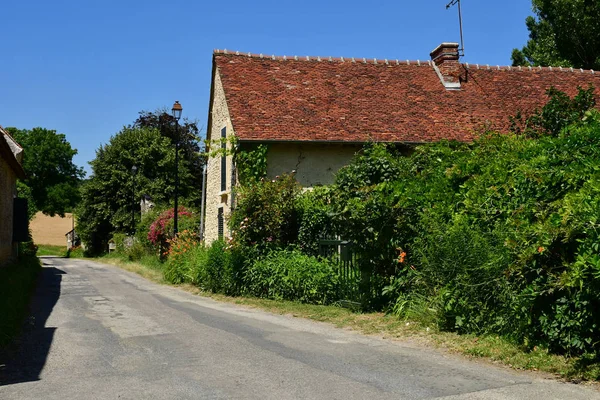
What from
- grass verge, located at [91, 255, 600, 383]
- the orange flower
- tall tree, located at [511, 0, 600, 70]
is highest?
tall tree, located at [511, 0, 600, 70]

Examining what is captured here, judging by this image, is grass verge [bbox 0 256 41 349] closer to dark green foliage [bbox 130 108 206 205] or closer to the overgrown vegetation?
the overgrown vegetation

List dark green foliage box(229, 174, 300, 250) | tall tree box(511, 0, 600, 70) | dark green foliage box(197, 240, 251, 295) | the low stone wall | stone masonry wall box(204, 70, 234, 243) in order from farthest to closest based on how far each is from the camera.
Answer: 1. the low stone wall
2. tall tree box(511, 0, 600, 70)
3. stone masonry wall box(204, 70, 234, 243)
4. dark green foliage box(197, 240, 251, 295)
5. dark green foliage box(229, 174, 300, 250)

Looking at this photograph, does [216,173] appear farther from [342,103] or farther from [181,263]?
[342,103]

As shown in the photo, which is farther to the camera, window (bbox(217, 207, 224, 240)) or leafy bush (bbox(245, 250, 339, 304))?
window (bbox(217, 207, 224, 240))

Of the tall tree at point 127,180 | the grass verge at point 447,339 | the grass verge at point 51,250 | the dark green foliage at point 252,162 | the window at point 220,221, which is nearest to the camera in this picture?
the grass verge at point 447,339

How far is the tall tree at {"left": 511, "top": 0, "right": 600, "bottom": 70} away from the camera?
31594 mm

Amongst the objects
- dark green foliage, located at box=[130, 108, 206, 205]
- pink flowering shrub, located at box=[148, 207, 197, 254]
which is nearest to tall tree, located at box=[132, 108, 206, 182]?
dark green foliage, located at box=[130, 108, 206, 205]

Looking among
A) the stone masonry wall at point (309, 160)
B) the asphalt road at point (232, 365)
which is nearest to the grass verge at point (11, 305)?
the asphalt road at point (232, 365)

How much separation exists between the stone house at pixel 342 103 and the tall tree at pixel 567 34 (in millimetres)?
9040

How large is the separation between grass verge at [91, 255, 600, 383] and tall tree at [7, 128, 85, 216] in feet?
196

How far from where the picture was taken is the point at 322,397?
570cm

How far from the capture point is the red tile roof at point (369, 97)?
63.7 ft

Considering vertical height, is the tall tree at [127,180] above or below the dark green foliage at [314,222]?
above

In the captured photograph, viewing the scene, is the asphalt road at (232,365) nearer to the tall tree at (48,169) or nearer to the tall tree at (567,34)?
the tall tree at (567,34)
